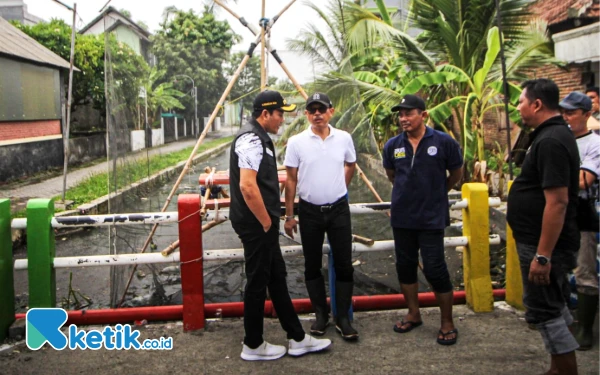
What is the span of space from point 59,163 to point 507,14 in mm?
12972

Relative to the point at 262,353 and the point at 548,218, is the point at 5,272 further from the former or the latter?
the point at 548,218

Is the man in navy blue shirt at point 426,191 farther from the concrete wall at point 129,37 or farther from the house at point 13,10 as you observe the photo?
the house at point 13,10

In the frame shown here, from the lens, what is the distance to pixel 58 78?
17125mm

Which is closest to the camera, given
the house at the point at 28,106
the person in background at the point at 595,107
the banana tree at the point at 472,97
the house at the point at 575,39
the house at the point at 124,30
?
the person in background at the point at 595,107

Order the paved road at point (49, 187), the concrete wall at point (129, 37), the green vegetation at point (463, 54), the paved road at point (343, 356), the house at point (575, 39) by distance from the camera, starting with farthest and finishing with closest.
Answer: the paved road at point (49, 187) < the green vegetation at point (463, 54) < the house at point (575, 39) < the concrete wall at point (129, 37) < the paved road at point (343, 356)

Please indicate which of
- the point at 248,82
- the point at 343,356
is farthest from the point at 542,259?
the point at 248,82

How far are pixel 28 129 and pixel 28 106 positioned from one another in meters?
0.61

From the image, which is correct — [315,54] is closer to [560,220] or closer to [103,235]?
[560,220]

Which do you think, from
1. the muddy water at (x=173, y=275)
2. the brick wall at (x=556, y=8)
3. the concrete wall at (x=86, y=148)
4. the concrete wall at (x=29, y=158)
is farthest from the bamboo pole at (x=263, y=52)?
the concrete wall at (x=86, y=148)

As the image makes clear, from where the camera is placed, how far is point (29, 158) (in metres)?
14.6

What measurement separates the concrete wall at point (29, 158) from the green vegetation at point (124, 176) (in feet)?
6.24

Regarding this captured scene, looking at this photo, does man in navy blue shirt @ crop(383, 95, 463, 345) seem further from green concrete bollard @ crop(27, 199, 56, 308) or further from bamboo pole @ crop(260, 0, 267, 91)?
green concrete bollard @ crop(27, 199, 56, 308)

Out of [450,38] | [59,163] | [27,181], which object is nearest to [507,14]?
[450,38]

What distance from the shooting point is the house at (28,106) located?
44.6 ft
